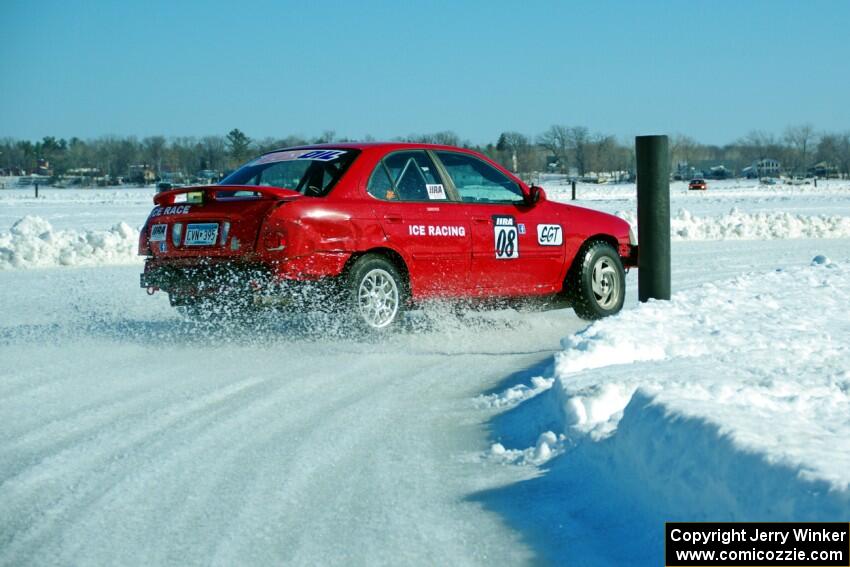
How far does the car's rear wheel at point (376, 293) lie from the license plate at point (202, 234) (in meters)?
0.94

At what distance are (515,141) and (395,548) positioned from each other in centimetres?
3115

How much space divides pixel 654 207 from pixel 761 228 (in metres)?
12.7

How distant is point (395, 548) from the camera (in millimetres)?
2941

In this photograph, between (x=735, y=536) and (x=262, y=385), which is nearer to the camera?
(x=735, y=536)

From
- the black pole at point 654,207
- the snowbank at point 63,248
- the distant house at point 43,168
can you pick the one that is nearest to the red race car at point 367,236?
the black pole at point 654,207

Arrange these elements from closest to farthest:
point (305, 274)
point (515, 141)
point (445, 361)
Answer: point (445, 361) < point (305, 274) < point (515, 141)

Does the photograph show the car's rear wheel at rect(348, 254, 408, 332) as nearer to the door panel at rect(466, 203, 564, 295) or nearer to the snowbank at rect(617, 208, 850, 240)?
the door panel at rect(466, 203, 564, 295)

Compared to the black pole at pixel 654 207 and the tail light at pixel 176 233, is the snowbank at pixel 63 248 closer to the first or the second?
the tail light at pixel 176 233

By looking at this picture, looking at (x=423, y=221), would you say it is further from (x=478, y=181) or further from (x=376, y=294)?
(x=478, y=181)

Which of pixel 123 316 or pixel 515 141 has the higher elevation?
pixel 515 141

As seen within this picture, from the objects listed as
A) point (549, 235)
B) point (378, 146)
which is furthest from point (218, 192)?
point (549, 235)

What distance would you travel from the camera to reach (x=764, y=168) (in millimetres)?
155000

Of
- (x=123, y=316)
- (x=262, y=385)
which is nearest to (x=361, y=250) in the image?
(x=262, y=385)

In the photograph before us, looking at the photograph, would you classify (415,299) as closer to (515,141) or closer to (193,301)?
(193,301)
